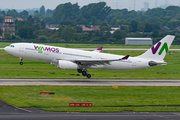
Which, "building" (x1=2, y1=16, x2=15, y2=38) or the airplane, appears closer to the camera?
the airplane

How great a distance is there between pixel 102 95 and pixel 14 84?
542 inches

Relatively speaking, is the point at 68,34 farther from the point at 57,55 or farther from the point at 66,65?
the point at 66,65

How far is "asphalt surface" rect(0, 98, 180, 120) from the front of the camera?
26844 mm

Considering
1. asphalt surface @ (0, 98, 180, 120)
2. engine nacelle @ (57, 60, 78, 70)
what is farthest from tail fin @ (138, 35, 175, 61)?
asphalt surface @ (0, 98, 180, 120)

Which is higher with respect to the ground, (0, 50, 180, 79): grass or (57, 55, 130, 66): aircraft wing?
(57, 55, 130, 66): aircraft wing

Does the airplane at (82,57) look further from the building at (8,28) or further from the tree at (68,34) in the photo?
the building at (8,28)

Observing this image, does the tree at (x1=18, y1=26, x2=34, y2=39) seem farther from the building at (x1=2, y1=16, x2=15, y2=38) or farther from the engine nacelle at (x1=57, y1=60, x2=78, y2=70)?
the engine nacelle at (x1=57, y1=60, x2=78, y2=70)

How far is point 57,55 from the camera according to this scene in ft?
166

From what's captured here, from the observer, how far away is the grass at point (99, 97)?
31.5m

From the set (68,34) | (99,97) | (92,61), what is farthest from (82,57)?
(68,34)

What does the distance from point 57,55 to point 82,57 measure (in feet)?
13.4

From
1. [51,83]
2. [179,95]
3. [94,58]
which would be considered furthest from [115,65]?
[179,95]

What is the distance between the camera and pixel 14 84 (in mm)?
44719

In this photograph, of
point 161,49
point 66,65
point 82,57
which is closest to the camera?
point 66,65
